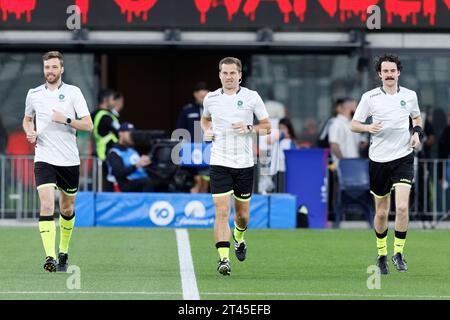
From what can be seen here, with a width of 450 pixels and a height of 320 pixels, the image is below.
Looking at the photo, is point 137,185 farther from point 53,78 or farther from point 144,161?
point 53,78

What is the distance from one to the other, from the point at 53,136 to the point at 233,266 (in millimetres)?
2431

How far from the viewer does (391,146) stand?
1393cm

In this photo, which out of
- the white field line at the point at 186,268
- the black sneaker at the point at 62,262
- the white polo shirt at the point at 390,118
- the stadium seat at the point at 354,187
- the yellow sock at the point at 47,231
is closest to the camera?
the white field line at the point at 186,268

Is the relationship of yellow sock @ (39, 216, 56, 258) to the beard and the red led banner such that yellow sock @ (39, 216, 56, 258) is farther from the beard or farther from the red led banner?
the red led banner

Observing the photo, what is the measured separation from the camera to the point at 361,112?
14008 mm

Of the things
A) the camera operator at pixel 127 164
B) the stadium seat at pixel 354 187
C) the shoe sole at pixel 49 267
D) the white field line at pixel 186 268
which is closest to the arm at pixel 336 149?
the stadium seat at pixel 354 187

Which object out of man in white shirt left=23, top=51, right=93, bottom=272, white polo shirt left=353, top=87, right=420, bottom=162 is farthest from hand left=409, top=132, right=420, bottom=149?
man in white shirt left=23, top=51, right=93, bottom=272

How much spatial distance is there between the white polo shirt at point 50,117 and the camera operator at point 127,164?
748cm

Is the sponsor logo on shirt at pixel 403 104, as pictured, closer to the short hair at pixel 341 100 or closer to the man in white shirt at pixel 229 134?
the man in white shirt at pixel 229 134

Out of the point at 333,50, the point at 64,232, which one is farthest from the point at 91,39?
the point at 64,232

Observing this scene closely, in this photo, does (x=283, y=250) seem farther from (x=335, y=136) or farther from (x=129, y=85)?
(x=129, y=85)

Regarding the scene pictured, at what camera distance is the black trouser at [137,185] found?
21.4 m

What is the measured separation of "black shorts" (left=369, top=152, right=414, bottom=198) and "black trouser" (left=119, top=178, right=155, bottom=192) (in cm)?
796

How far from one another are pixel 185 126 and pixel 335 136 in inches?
98.4
